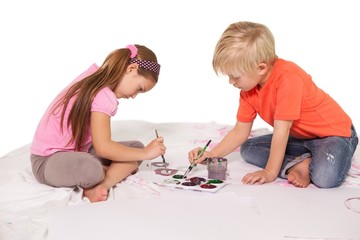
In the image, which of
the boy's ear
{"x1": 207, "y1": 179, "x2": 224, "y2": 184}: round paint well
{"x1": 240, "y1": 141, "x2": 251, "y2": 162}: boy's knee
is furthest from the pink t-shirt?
{"x1": 240, "y1": 141, "x2": 251, "y2": 162}: boy's knee

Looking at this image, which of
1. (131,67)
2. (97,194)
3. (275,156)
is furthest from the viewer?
(275,156)

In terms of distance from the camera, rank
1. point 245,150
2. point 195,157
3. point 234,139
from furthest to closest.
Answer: point 245,150
point 234,139
point 195,157

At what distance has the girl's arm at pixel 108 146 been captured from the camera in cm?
225

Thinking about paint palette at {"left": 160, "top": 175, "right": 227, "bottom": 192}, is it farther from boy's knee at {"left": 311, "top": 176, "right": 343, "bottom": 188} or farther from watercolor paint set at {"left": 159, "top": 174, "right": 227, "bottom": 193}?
boy's knee at {"left": 311, "top": 176, "right": 343, "bottom": 188}

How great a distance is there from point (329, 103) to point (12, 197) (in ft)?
4.78

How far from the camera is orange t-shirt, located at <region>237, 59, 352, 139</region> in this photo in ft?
7.97

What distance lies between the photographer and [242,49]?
7.74ft

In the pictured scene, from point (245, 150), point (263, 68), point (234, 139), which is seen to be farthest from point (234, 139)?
point (263, 68)

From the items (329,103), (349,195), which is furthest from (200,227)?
(329,103)

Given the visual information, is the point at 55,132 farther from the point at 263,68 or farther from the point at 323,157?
the point at 323,157

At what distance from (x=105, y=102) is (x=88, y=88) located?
92mm

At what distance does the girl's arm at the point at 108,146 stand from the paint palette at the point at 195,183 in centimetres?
16

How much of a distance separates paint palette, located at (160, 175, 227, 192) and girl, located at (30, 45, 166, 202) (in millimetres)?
166

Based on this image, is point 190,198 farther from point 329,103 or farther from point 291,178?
point 329,103
